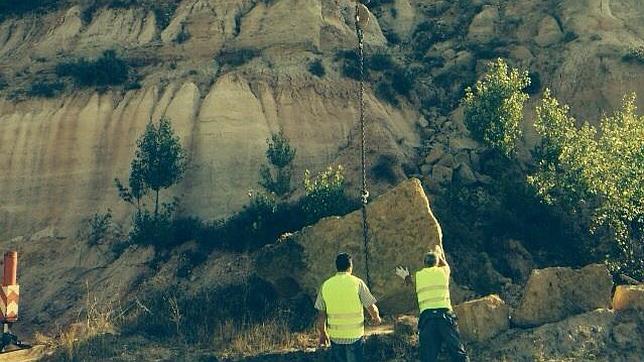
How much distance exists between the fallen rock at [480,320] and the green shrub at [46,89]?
2252 cm

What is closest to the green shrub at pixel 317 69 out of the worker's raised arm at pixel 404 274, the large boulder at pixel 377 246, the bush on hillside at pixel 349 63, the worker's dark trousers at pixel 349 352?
the bush on hillside at pixel 349 63

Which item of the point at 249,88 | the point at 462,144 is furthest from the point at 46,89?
the point at 462,144

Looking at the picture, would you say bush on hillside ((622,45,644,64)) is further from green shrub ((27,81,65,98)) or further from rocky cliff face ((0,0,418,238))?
green shrub ((27,81,65,98))

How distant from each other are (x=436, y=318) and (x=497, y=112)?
14.6m

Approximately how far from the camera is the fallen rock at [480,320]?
1191 cm

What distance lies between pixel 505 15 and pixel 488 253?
16490mm

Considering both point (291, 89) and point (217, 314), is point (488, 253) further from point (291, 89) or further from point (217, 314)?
point (291, 89)

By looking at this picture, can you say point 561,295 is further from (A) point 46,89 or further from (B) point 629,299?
(A) point 46,89

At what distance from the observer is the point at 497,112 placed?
23016 mm

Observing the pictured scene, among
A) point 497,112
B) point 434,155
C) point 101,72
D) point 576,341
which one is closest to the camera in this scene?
point 576,341

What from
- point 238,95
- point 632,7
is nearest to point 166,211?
point 238,95

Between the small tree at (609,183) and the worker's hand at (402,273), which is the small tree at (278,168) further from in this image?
the worker's hand at (402,273)

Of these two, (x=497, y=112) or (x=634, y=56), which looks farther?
(x=634, y=56)

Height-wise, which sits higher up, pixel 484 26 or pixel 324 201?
pixel 484 26
